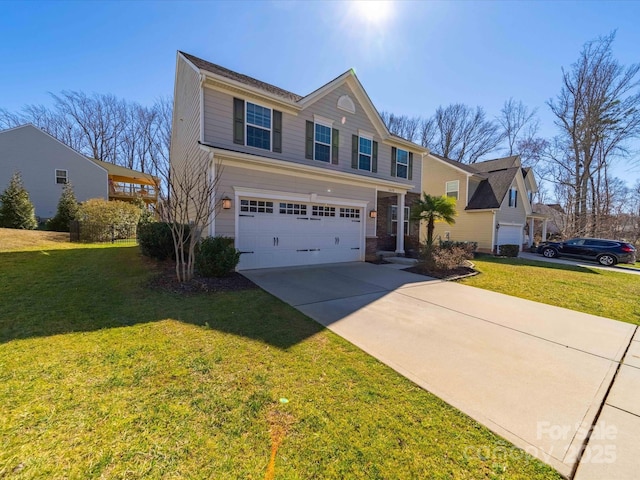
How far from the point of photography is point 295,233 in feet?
31.8

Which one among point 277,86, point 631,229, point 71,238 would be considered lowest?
point 71,238

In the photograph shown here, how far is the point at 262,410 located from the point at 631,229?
33.3 meters

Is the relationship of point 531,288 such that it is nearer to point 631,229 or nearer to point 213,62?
point 213,62

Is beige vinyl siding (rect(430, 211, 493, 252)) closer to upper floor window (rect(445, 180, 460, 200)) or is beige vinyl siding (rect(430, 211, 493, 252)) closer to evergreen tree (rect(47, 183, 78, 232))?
upper floor window (rect(445, 180, 460, 200))

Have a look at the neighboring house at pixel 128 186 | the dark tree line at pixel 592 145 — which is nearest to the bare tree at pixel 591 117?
the dark tree line at pixel 592 145

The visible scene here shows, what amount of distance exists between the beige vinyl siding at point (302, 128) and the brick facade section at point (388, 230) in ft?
3.47

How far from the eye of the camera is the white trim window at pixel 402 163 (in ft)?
45.9

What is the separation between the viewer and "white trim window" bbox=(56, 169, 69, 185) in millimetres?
20484

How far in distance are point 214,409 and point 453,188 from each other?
69.7ft

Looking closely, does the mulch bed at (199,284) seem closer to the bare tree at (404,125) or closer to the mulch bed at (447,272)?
the mulch bed at (447,272)

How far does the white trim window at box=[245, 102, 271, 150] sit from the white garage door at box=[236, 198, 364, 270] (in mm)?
2232

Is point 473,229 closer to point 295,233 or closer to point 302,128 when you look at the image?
point 302,128

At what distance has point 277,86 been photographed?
12.6 metres

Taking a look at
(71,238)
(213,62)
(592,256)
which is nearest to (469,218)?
(592,256)
